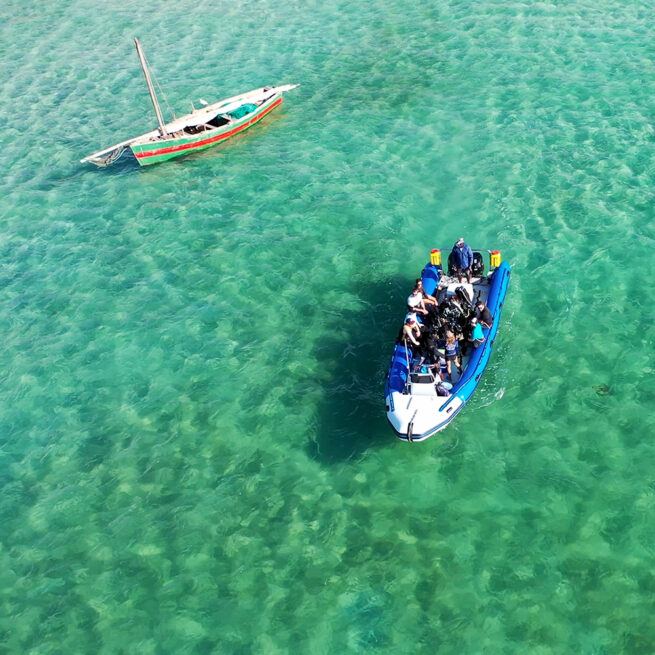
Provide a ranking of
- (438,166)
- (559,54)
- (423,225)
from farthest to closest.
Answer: (559,54)
(438,166)
(423,225)

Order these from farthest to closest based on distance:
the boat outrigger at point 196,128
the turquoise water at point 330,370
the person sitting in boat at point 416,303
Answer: the boat outrigger at point 196,128, the person sitting in boat at point 416,303, the turquoise water at point 330,370

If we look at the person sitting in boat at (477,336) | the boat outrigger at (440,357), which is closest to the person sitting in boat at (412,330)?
the boat outrigger at (440,357)

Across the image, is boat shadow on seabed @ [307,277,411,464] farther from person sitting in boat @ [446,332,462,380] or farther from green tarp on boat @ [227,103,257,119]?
green tarp on boat @ [227,103,257,119]

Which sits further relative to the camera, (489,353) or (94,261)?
(94,261)

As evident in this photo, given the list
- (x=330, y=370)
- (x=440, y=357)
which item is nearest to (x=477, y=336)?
(x=440, y=357)

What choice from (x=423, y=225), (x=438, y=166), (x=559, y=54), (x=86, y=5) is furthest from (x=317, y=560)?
(x=86, y=5)

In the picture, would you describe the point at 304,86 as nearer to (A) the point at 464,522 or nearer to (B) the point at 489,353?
(B) the point at 489,353

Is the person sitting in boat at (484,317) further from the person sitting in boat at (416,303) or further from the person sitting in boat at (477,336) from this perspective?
the person sitting in boat at (416,303)
